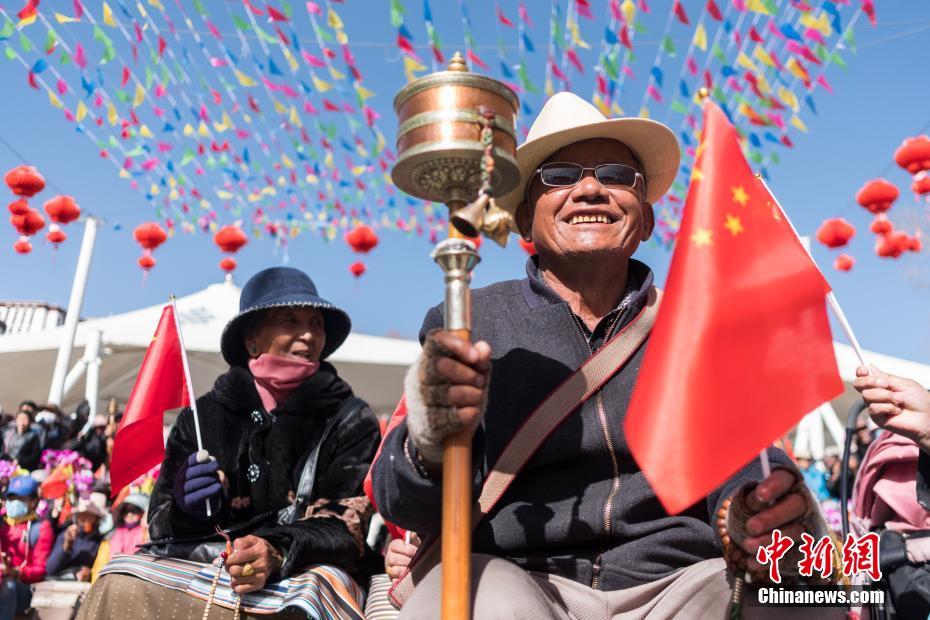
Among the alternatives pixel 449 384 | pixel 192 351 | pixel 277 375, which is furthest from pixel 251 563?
pixel 192 351

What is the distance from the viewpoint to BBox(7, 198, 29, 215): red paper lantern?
11.0 meters

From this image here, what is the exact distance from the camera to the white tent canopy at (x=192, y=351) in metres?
10.2

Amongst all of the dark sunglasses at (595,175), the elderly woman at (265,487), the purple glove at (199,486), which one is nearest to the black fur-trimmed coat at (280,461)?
the elderly woman at (265,487)

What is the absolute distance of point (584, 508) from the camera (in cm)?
195

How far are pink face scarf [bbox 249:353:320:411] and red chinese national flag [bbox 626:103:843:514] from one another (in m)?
2.23

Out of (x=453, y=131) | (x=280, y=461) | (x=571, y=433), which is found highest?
(x=453, y=131)

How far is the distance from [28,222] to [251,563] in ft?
34.8

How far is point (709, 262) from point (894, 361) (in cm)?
1102

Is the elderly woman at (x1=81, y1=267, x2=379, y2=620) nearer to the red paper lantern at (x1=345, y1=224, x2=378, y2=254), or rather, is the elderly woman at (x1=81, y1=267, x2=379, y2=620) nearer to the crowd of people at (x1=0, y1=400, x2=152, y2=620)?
the crowd of people at (x1=0, y1=400, x2=152, y2=620)

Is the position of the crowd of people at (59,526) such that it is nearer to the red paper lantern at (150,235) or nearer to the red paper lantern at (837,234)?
the red paper lantern at (150,235)

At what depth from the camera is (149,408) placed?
362 centimetres

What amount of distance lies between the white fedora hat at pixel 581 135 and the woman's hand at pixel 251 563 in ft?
4.92

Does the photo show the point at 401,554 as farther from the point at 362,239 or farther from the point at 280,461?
the point at 362,239

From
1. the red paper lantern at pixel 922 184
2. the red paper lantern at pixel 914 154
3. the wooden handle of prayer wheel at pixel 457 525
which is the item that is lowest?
the wooden handle of prayer wheel at pixel 457 525
